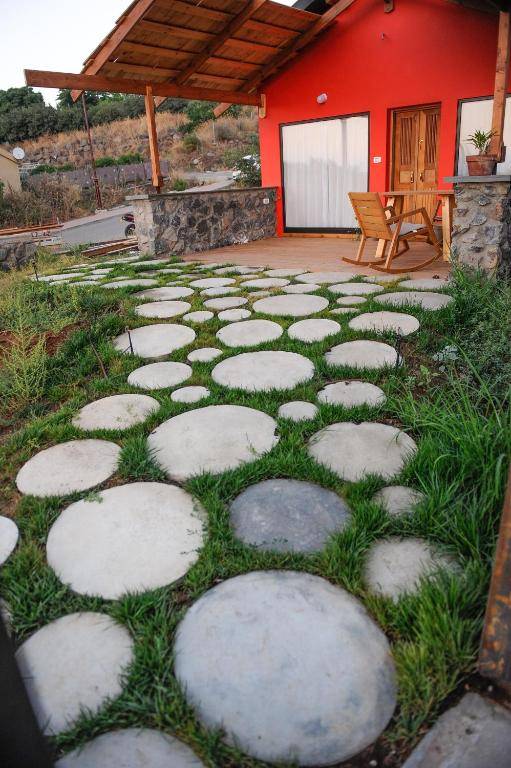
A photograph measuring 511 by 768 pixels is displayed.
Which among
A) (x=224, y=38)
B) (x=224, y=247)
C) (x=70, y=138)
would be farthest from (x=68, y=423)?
(x=70, y=138)

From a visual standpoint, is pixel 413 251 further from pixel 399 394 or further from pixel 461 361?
pixel 399 394

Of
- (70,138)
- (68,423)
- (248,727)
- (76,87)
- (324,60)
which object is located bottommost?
(248,727)

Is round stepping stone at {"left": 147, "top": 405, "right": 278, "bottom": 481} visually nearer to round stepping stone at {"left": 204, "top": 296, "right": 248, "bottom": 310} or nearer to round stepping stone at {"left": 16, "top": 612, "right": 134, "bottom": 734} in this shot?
round stepping stone at {"left": 16, "top": 612, "right": 134, "bottom": 734}

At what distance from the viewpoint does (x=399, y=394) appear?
249cm

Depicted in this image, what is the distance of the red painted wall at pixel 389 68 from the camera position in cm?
687

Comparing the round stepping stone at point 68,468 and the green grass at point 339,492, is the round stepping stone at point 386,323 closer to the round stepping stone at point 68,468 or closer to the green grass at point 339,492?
the green grass at point 339,492

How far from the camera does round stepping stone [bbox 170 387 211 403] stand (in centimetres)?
256

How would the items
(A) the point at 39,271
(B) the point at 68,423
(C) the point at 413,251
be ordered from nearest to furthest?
(B) the point at 68,423
(A) the point at 39,271
(C) the point at 413,251

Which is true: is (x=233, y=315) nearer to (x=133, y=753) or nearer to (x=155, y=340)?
(x=155, y=340)

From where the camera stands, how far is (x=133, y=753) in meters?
1.02

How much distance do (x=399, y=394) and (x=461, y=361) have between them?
56cm

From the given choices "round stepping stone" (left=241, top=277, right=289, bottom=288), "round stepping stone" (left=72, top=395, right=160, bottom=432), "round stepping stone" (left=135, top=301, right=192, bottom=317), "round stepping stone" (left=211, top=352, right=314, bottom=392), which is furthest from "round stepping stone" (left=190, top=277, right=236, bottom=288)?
"round stepping stone" (left=72, top=395, right=160, bottom=432)

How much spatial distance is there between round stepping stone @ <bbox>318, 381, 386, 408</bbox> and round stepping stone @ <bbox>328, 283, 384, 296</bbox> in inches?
68.2

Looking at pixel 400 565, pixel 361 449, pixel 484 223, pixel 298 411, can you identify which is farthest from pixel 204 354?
pixel 484 223
